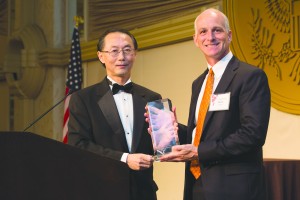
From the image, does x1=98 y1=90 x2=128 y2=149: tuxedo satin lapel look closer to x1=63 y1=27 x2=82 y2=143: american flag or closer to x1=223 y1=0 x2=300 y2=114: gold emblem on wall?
x1=223 y1=0 x2=300 y2=114: gold emblem on wall

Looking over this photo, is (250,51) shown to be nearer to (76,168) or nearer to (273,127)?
(273,127)

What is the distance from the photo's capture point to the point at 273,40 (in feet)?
13.8

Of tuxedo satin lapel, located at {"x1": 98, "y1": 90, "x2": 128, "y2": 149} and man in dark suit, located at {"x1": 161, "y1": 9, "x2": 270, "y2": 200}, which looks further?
tuxedo satin lapel, located at {"x1": 98, "y1": 90, "x2": 128, "y2": 149}

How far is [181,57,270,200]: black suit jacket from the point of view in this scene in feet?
6.81

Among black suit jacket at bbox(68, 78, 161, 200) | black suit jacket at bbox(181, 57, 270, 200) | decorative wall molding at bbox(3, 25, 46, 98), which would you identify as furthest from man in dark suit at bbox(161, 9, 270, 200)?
decorative wall molding at bbox(3, 25, 46, 98)

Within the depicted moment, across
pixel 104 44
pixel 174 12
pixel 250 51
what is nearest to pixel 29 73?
pixel 174 12

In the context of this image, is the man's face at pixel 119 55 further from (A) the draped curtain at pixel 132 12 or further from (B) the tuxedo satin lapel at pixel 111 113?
(A) the draped curtain at pixel 132 12

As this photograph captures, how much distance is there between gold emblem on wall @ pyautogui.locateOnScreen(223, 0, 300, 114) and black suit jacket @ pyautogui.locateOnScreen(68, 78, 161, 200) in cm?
187

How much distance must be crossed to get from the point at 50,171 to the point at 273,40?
2.94 metres

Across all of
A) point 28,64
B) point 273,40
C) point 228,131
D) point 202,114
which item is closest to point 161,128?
point 202,114

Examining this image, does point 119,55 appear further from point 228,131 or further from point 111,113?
point 228,131

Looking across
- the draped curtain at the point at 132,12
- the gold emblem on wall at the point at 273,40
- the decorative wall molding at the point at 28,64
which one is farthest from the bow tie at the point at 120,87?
the decorative wall molding at the point at 28,64

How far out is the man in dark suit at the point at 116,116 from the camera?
2.44 m

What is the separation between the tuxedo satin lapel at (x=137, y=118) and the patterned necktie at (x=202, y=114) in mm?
323
